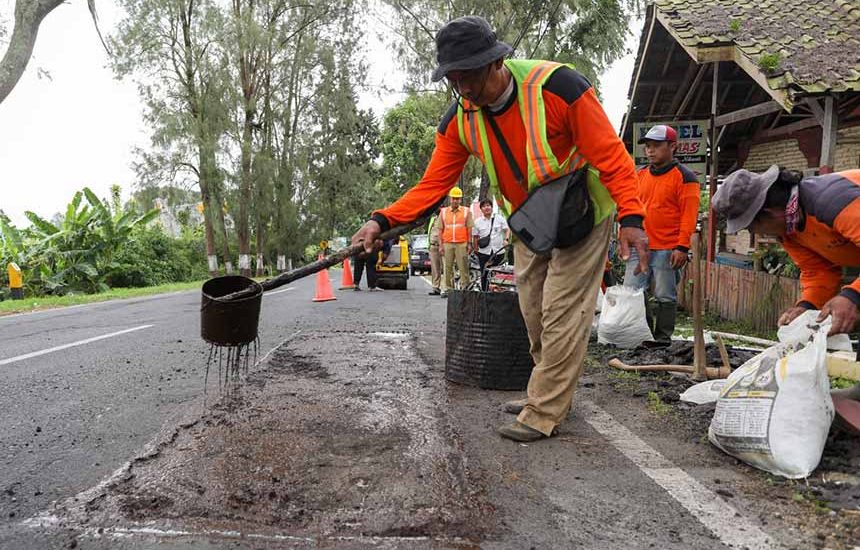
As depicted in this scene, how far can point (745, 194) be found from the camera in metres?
2.93

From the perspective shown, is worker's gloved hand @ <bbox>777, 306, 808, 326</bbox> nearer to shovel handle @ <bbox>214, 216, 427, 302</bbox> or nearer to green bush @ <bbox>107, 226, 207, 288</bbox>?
shovel handle @ <bbox>214, 216, 427, 302</bbox>

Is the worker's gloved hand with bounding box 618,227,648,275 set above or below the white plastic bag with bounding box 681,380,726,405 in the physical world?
above

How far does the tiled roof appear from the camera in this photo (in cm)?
716

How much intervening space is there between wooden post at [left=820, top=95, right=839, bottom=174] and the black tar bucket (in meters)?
5.26

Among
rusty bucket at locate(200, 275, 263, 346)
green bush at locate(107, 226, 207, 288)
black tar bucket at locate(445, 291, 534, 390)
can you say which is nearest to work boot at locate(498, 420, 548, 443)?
black tar bucket at locate(445, 291, 534, 390)

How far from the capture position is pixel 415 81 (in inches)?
839

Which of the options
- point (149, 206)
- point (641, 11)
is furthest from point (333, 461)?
point (149, 206)

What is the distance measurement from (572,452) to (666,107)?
11.2m

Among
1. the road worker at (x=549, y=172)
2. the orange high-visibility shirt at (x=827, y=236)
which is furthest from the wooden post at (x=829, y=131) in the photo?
the road worker at (x=549, y=172)

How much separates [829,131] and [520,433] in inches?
261

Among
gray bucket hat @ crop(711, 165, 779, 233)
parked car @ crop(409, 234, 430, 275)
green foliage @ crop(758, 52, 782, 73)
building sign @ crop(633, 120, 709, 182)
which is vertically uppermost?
green foliage @ crop(758, 52, 782, 73)

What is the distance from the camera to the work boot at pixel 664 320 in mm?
6262

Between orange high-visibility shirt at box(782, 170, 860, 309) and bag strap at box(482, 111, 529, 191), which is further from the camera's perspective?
bag strap at box(482, 111, 529, 191)

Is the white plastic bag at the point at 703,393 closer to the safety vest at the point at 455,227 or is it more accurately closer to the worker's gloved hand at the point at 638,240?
the worker's gloved hand at the point at 638,240
